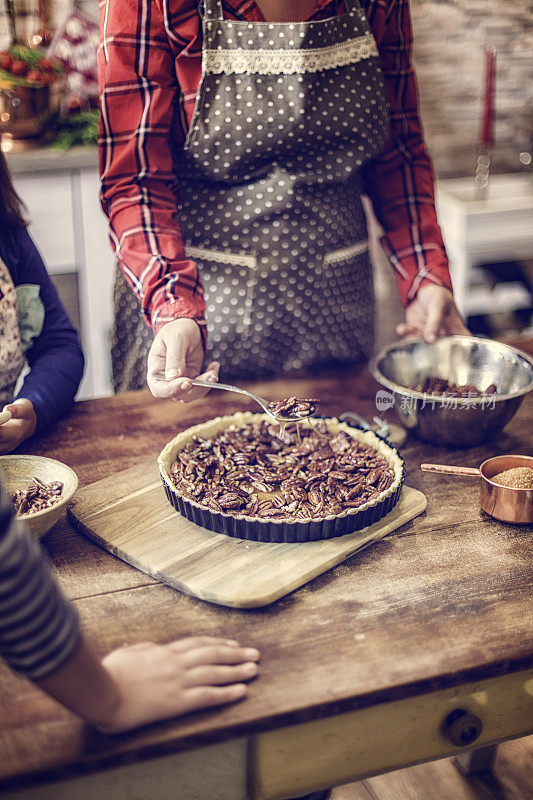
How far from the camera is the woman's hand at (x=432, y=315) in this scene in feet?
5.25

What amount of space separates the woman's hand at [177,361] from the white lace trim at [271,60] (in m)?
0.52

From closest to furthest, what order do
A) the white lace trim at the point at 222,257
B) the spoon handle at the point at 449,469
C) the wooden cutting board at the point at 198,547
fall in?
the wooden cutting board at the point at 198,547 < the spoon handle at the point at 449,469 < the white lace trim at the point at 222,257

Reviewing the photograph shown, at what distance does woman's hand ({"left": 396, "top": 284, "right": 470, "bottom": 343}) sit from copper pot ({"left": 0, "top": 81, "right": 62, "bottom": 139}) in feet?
5.56

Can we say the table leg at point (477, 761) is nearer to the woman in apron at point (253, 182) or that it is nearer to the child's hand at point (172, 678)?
the woman in apron at point (253, 182)

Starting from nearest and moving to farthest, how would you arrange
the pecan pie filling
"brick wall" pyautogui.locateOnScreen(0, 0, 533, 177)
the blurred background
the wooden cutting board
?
the wooden cutting board, the pecan pie filling, the blurred background, "brick wall" pyautogui.locateOnScreen(0, 0, 533, 177)

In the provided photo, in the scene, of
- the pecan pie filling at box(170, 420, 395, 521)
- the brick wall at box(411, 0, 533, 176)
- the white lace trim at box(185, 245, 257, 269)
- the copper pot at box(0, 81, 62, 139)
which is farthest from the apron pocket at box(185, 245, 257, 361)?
the brick wall at box(411, 0, 533, 176)

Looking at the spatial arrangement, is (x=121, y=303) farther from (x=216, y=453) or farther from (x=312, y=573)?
(x=312, y=573)

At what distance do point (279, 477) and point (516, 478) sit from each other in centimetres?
37

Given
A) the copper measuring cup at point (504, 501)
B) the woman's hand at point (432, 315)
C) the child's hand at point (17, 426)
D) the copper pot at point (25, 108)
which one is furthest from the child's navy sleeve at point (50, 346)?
the copper pot at point (25, 108)

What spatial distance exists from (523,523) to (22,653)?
0.77 meters

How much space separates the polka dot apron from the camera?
1523 millimetres

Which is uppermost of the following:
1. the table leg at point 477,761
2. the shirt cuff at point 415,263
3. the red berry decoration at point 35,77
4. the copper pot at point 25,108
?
the red berry decoration at point 35,77

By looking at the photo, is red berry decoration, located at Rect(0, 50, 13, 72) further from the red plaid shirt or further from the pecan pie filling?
the pecan pie filling

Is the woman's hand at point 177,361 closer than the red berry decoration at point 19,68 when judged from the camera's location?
Yes
